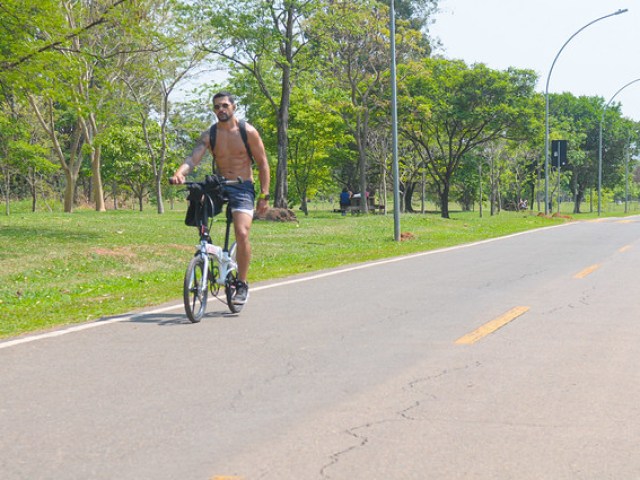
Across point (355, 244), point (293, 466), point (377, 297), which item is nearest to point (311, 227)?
point (355, 244)

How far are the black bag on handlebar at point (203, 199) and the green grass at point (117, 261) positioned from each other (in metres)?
1.61

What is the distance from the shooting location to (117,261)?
50.2 feet

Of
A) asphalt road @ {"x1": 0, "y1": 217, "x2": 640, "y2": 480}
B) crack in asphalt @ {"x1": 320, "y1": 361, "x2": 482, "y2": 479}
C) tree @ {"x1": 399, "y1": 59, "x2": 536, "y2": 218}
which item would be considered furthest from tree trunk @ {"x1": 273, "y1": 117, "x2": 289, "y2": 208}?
crack in asphalt @ {"x1": 320, "y1": 361, "x2": 482, "y2": 479}

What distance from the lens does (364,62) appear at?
42656 mm

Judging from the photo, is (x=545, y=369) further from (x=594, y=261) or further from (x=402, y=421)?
(x=594, y=261)

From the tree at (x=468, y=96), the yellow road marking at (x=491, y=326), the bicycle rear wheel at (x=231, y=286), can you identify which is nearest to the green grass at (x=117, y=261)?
the bicycle rear wheel at (x=231, y=286)

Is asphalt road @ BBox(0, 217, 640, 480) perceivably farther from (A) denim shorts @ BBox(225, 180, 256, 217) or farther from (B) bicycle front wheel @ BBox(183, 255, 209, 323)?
(A) denim shorts @ BBox(225, 180, 256, 217)

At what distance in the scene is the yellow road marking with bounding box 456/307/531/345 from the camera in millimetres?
7059

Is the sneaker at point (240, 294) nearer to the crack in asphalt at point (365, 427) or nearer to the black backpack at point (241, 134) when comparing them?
the black backpack at point (241, 134)

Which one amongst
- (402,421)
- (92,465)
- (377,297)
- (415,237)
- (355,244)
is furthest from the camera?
(415,237)

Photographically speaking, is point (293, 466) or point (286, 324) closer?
point (293, 466)

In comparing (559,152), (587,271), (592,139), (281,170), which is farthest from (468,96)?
(592,139)

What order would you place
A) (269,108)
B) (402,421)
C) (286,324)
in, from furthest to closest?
1. (269,108)
2. (286,324)
3. (402,421)

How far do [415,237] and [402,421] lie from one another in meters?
19.9
